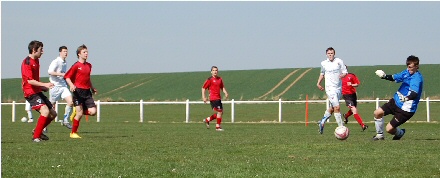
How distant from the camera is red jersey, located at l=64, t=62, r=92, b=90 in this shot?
17562 mm

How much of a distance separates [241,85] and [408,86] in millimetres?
60338

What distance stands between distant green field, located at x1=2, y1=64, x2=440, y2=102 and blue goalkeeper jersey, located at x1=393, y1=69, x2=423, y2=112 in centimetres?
4525

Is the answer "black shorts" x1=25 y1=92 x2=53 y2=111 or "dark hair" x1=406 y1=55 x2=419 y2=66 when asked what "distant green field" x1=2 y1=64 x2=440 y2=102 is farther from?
"black shorts" x1=25 y1=92 x2=53 y2=111

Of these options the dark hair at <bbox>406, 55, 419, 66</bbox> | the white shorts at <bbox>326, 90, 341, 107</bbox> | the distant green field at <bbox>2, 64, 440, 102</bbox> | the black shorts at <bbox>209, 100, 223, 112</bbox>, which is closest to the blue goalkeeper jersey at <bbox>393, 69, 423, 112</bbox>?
the dark hair at <bbox>406, 55, 419, 66</bbox>

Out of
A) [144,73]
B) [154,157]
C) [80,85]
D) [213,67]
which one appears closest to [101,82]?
[144,73]

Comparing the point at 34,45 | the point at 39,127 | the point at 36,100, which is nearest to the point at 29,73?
the point at 34,45

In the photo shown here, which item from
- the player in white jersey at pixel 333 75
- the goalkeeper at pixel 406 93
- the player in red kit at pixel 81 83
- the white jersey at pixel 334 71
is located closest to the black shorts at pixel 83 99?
the player in red kit at pixel 81 83

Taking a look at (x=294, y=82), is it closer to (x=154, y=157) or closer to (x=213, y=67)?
(x=213, y=67)

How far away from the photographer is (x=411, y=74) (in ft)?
49.4

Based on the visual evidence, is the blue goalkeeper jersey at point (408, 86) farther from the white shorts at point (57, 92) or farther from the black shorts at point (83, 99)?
the white shorts at point (57, 92)

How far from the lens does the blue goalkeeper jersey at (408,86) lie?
14938 mm

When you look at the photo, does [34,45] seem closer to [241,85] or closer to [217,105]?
[217,105]

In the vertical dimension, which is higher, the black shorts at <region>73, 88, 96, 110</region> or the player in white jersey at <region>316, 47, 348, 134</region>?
the player in white jersey at <region>316, 47, 348, 134</region>

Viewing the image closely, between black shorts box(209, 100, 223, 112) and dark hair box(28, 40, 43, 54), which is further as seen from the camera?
black shorts box(209, 100, 223, 112)
